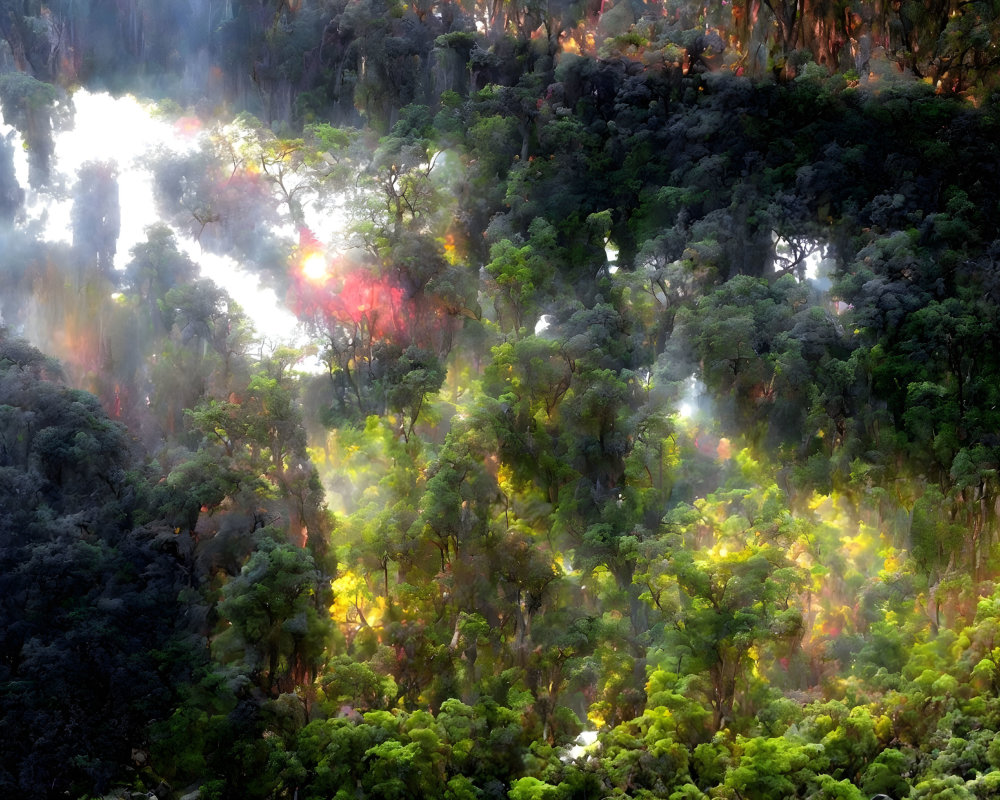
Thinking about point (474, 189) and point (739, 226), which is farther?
point (474, 189)

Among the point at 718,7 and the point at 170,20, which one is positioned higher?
the point at 170,20

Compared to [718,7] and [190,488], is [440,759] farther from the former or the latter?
[718,7]

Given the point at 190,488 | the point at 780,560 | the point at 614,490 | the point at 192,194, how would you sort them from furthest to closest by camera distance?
the point at 192,194 < the point at 614,490 < the point at 190,488 < the point at 780,560

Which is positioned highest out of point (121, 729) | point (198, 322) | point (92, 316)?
point (92, 316)

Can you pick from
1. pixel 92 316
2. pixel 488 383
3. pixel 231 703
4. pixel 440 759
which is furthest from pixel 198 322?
pixel 440 759

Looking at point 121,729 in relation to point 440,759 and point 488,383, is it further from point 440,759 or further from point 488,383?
point 488,383

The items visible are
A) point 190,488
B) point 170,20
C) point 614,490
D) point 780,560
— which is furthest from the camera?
point 170,20
